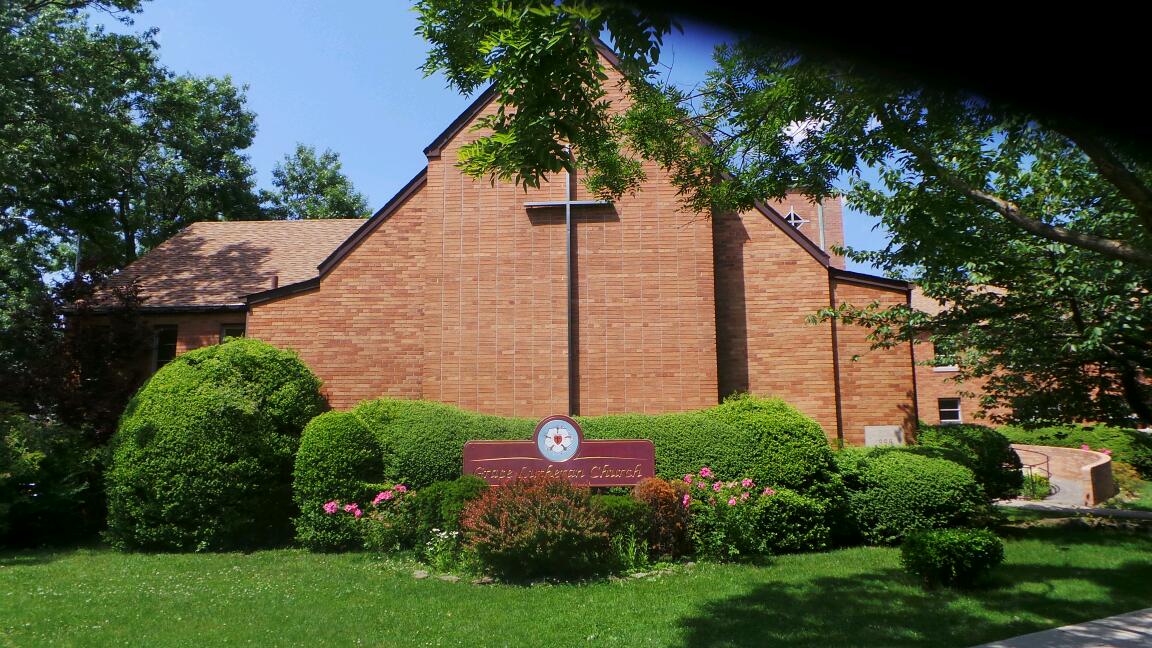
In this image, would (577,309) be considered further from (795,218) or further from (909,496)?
(795,218)

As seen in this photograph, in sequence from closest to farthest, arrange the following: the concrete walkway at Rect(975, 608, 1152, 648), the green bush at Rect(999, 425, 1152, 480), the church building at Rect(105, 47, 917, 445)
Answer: the concrete walkway at Rect(975, 608, 1152, 648) → the church building at Rect(105, 47, 917, 445) → the green bush at Rect(999, 425, 1152, 480)

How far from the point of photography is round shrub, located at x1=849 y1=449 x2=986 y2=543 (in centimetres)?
1081

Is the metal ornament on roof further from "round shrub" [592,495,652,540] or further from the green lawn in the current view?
"round shrub" [592,495,652,540]

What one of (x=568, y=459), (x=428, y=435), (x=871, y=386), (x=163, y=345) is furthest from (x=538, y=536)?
(x=163, y=345)

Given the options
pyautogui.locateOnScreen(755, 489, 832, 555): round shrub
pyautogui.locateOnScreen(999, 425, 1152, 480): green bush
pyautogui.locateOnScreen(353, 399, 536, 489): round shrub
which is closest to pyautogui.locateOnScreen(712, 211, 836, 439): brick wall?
pyautogui.locateOnScreen(755, 489, 832, 555): round shrub

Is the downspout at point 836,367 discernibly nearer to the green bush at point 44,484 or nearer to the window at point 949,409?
the green bush at point 44,484

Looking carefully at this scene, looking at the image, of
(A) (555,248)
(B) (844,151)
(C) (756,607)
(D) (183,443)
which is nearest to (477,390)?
(A) (555,248)

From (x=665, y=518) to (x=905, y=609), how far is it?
3.44 meters

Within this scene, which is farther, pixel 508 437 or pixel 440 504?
pixel 508 437

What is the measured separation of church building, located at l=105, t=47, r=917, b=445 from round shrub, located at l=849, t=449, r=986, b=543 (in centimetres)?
295

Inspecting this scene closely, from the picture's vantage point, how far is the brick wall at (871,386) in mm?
14891

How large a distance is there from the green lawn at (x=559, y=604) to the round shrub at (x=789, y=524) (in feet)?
1.17

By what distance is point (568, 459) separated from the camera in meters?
11.3

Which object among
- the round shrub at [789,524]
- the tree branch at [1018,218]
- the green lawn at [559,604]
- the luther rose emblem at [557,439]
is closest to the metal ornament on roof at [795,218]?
the green lawn at [559,604]
